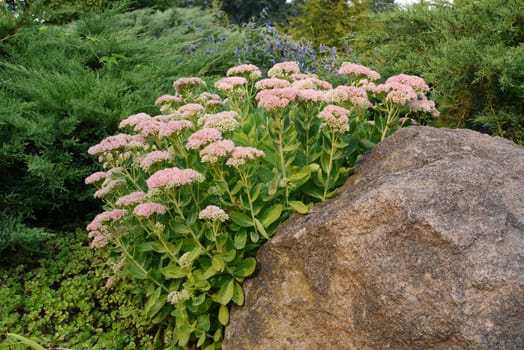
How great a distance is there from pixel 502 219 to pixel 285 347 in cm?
110

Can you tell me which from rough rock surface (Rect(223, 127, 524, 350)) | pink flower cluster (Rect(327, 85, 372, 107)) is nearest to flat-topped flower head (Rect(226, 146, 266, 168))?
rough rock surface (Rect(223, 127, 524, 350))

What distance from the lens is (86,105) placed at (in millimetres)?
3561

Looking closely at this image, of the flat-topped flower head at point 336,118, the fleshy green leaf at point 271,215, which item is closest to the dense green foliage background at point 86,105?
the fleshy green leaf at point 271,215

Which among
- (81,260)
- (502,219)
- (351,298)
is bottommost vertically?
(81,260)

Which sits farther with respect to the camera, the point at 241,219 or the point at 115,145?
the point at 115,145

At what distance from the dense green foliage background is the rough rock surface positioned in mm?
1056

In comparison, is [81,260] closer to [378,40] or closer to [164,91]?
[164,91]

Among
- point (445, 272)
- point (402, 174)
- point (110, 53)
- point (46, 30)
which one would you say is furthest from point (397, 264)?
point (46, 30)

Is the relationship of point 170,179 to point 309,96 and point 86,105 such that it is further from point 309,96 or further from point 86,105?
point 86,105

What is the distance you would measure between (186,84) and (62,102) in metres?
1.23

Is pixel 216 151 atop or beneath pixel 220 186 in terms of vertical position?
atop

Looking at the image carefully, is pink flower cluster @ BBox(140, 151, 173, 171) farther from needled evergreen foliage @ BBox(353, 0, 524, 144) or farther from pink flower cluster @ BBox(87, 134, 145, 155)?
needled evergreen foliage @ BBox(353, 0, 524, 144)

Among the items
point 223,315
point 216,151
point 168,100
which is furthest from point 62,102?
point 223,315

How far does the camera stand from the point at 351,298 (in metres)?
2.06
